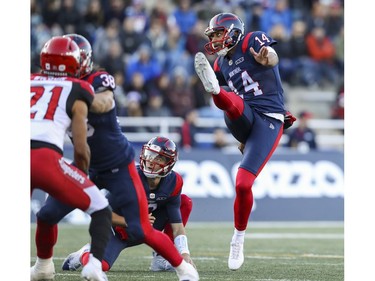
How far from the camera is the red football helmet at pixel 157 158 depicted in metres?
6.69

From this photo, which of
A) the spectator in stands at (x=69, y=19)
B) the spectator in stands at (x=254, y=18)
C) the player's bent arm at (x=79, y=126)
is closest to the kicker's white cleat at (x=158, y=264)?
the player's bent arm at (x=79, y=126)

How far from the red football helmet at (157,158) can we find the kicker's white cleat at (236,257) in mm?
854

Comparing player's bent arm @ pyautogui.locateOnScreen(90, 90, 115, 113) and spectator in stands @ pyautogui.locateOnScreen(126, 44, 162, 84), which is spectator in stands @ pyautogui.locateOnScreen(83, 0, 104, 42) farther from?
player's bent arm @ pyautogui.locateOnScreen(90, 90, 115, 113)

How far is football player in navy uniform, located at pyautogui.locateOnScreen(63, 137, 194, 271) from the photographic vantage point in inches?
257

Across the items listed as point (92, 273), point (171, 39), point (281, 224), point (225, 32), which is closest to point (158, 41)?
point (171, 39)

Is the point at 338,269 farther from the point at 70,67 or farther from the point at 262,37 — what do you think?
the point at 70,67

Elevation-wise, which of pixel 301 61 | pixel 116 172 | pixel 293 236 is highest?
pixel 301 61

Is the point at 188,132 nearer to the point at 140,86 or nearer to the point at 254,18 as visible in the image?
the point at 140,86

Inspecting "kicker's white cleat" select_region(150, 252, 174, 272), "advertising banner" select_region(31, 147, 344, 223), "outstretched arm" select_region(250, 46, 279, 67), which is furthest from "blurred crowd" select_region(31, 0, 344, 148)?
"kicker's white cleat" select_region(150, 252, 174, 272)

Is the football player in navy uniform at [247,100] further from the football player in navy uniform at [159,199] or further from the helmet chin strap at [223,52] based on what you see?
the football player in navy uniform at [159,199]

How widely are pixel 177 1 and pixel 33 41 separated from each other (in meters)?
4.33

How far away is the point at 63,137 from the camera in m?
5.05

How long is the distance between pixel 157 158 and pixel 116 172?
3.54ft
